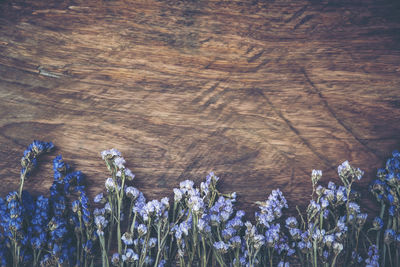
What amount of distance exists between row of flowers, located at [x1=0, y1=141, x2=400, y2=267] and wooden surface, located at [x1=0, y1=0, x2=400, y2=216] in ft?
0.30

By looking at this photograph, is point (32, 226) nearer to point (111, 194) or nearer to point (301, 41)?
point (111, 194)

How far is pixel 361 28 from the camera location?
117 centimetres

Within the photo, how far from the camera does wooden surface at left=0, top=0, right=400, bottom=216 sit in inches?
45.2

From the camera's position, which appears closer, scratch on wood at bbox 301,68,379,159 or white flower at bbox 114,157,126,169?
white flower at bbox 114,157,126,169

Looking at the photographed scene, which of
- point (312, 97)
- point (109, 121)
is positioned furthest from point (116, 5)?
point (312, 97)

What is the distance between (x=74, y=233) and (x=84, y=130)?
0.38 metres

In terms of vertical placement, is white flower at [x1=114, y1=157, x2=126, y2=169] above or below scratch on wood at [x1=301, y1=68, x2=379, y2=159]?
below

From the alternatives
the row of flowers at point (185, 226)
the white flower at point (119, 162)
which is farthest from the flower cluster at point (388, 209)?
the white flower at point (119, 162)

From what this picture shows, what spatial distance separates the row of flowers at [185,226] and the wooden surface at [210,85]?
0.30 feet

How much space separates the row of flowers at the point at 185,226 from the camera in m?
0.99

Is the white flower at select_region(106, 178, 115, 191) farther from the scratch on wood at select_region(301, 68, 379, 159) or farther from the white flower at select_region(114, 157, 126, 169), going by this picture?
the scratch on wood at select_region(301, 68, 379, 159)

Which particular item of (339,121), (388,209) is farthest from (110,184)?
(388,209)

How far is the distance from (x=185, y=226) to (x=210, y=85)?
0.54 meters

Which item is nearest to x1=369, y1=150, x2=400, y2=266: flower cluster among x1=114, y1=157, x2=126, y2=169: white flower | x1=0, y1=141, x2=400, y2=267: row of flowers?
x1=0, y1=141, x2=400, y2=267: row of flowers
